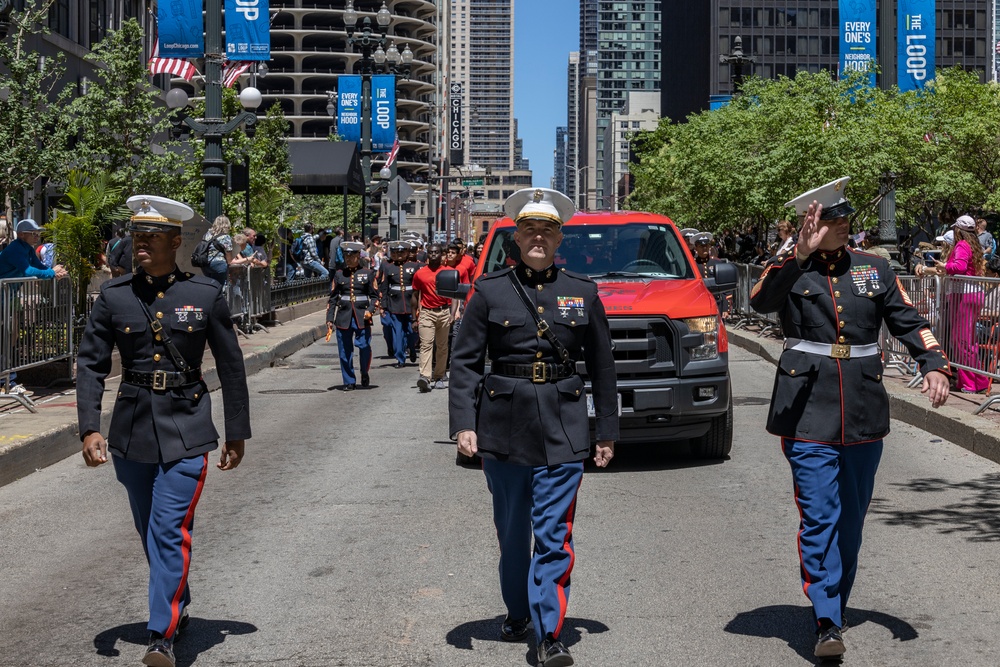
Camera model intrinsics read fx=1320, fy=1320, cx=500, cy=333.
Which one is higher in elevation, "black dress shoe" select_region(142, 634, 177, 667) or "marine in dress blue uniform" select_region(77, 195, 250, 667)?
"marine in dress blue uniform" select_region(77, 195, 250, 667)

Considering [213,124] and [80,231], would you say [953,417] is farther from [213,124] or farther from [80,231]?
[213,124]

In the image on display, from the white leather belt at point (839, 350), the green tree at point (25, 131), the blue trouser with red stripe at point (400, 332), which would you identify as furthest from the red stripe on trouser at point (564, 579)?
the green tree at point (25, 131)

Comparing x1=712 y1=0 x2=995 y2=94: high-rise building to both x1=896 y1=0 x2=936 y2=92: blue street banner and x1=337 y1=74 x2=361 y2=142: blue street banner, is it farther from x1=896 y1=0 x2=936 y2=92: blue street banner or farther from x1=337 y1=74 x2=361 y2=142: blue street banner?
x1=337 y1=74 x2=361 y2=142: blue street banner

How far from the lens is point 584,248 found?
1172cm

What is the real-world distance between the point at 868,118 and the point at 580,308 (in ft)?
94.9

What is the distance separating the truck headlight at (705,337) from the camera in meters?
10.4

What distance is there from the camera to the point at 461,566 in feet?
23.2

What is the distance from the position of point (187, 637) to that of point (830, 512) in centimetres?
284

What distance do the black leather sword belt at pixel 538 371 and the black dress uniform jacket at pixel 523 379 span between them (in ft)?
0.07

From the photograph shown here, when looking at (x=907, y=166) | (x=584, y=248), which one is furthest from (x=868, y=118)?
(x=584, y=248)

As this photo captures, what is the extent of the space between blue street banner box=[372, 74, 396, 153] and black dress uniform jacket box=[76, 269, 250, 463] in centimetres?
3762

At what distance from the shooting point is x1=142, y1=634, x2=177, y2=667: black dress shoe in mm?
5180

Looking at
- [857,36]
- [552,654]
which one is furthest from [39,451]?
[857,36]

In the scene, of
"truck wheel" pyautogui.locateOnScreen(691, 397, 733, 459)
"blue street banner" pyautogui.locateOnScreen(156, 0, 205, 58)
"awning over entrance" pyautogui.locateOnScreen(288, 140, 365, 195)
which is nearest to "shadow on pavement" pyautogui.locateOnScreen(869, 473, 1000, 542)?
"truck wheel" pyautogui.locateOnScreen(691, 397, 733, 459)
